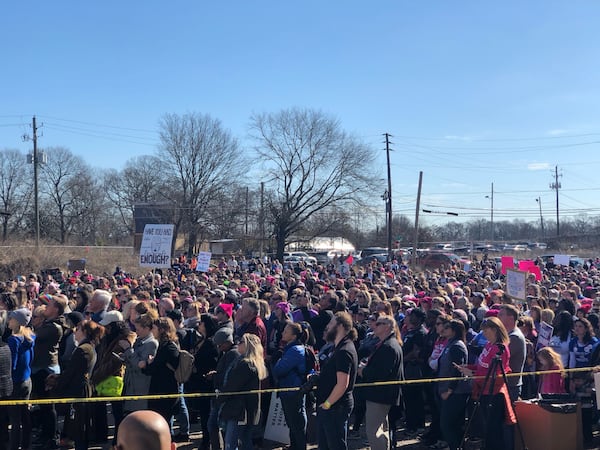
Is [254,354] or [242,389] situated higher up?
[254,354]

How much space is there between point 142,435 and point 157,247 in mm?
15799

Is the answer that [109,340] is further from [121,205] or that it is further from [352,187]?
[121,205]

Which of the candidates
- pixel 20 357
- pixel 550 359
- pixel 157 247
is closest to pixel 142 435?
pixel 20 357

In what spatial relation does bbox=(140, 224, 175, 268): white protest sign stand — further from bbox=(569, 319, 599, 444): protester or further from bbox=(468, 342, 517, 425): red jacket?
bbox=(468, 342, 517, 425): red jacket

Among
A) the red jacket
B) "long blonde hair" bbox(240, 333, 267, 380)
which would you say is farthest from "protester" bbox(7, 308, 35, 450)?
the red jacket

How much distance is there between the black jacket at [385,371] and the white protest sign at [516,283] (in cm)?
673

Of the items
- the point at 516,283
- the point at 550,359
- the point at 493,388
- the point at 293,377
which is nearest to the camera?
the point at 493,388

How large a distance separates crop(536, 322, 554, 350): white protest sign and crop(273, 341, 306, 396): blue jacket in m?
3.80

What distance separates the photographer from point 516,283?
42.2 ft

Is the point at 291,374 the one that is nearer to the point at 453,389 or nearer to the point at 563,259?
the point at 453,389

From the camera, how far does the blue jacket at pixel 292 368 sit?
277 inches

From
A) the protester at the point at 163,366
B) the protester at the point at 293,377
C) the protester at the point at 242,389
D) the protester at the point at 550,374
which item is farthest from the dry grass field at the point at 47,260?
the protester at the point at 550,374

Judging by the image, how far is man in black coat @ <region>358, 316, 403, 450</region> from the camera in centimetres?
663

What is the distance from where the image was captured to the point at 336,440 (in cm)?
621
